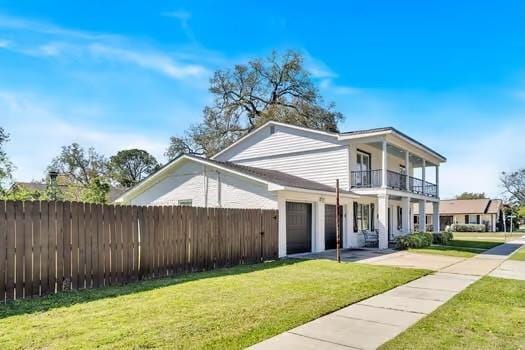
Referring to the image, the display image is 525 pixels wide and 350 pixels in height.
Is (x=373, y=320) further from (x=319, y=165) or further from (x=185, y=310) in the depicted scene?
(x=319, y=165)

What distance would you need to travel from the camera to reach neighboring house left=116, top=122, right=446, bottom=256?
15.0 m

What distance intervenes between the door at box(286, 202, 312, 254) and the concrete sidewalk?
20.1ft

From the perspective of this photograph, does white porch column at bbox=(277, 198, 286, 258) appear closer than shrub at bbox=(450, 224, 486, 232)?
Yes

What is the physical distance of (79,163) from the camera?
51.3 meters

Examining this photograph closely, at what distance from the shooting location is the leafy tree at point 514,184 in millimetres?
63938

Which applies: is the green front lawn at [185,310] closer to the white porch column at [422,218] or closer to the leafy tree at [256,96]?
the white porch column at [422,218]

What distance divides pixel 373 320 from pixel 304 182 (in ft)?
39.7

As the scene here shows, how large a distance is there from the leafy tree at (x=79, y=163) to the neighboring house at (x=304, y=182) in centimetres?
3383

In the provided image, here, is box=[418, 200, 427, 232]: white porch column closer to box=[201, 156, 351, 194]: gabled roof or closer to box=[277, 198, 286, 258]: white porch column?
box=[201, 156, 351, 194]: gabled roof

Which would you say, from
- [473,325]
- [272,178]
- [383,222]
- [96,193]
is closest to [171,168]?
[272,178]

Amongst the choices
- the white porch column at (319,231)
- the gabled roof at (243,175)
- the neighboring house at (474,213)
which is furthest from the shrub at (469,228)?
the white porch column at (319,231)

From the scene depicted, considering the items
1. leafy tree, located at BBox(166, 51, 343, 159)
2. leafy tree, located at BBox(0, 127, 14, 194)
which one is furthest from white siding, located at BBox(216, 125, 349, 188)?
leafy tree, located at BBox(166, 51, 343, 159)

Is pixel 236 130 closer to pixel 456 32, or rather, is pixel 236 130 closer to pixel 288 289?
pixel 456 32

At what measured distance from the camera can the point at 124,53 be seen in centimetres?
1450
